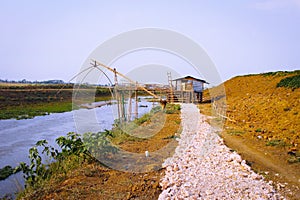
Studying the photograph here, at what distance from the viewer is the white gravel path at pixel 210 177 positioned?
3.59 metres

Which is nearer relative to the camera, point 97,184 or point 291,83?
point 97,184

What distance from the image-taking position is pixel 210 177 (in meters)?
4.25

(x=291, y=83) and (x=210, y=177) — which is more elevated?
(x=291, y=83)

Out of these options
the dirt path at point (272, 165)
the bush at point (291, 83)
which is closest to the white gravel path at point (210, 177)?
the dirt path at point (272, 165)

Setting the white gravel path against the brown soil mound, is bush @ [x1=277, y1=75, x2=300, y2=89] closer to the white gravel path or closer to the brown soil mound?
the brown soil mound

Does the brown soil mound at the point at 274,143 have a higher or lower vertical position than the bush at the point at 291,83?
lower

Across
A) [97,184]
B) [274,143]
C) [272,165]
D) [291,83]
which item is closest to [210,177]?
[272,165]

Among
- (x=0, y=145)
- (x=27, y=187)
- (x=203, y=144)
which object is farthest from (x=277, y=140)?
(x=0, y=145)

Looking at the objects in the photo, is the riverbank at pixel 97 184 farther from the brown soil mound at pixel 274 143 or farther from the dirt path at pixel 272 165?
the brown soil mound at pixel 274 143

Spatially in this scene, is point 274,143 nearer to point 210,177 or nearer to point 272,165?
point 272,165

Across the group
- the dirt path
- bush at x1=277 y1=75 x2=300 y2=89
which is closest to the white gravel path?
the dirt path

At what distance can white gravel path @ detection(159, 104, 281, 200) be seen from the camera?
3586 mm

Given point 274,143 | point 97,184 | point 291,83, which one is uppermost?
point 291,83

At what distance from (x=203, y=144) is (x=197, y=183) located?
8.94 feet
